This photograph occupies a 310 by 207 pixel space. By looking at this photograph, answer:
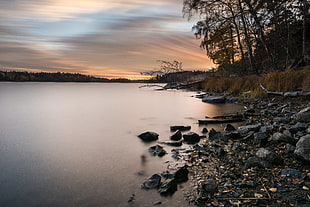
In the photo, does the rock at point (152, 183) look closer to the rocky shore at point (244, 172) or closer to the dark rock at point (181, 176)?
the rocky shore at point (244, 172)

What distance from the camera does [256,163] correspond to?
9.97 feet

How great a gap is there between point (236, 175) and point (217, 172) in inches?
10.7

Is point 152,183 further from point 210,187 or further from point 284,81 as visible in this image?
point 284,81

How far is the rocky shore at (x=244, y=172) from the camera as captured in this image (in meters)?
2.29

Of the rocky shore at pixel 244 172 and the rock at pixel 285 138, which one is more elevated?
the rock at pixel 285 138

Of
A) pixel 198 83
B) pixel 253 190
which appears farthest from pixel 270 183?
pixel 198 83

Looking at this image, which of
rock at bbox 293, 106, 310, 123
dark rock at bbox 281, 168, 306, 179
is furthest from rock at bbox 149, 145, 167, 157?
rock at bbox 293, 106, 310, 123

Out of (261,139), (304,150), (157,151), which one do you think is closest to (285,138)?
(261,139)

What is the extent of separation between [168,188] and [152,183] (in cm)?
28

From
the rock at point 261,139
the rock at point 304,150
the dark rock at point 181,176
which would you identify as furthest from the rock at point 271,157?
the dark rock at point 181,176

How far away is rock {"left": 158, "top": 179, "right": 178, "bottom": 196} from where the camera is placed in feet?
8.29

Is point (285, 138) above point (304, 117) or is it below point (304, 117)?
below

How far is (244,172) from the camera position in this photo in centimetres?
290

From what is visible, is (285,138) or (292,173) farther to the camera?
(285,138)
